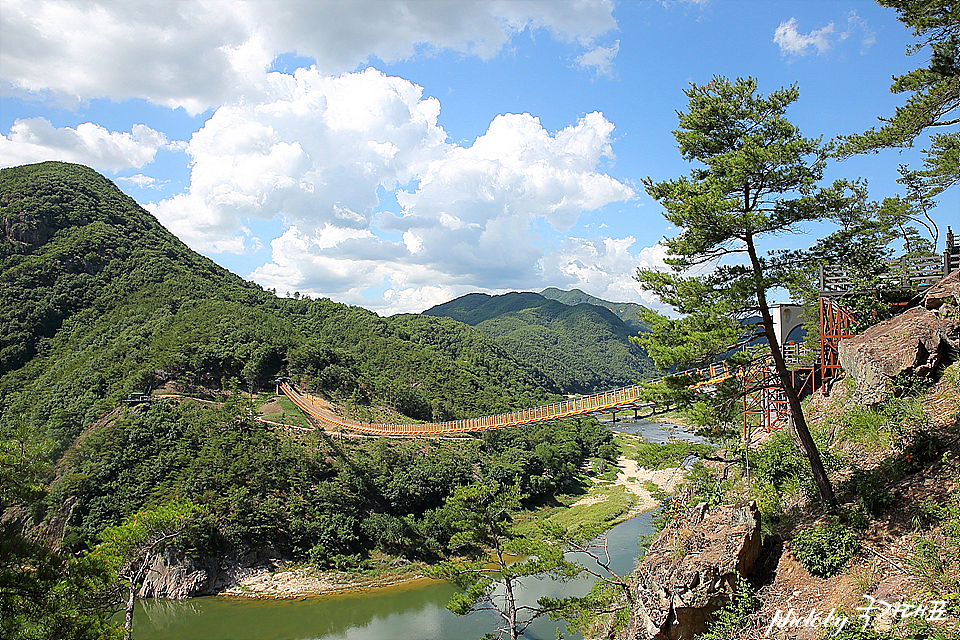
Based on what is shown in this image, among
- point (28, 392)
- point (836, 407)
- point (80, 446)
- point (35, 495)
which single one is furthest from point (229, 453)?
point (836, 407)

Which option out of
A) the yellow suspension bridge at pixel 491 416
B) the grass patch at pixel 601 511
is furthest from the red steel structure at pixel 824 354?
the grass patch at pixel 601 511

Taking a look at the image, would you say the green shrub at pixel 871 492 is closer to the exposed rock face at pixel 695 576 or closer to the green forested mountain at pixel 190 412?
the exposed rock face at pixel 695 576

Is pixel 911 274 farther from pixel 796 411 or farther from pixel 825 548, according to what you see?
pixel 825 548

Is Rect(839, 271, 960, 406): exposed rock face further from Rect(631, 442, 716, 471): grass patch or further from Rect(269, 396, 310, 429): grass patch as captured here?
Rect(269, 396, 310, 429): grass patch

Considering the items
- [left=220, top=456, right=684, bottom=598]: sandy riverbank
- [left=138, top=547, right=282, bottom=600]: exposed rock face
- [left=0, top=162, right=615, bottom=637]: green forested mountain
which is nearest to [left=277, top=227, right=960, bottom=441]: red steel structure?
[left=0, top=162, right=615, bottom=637]: green forested mountain

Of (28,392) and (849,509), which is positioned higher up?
(28,392)

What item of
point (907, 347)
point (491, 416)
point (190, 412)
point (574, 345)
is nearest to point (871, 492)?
point (907, 347)

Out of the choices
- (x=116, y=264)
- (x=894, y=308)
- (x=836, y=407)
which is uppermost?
(x=116, y=264)

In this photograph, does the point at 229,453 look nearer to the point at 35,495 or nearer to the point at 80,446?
the point at 80,446
